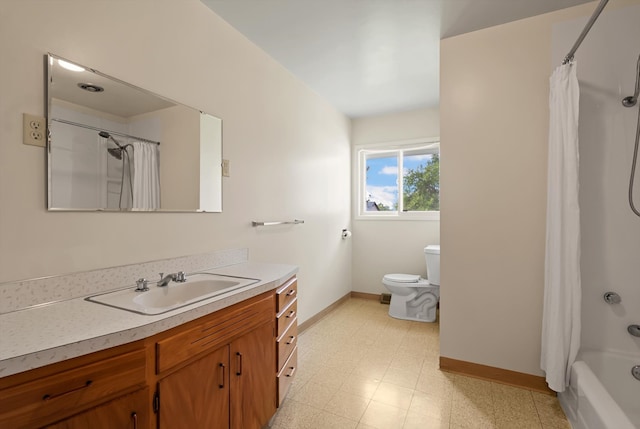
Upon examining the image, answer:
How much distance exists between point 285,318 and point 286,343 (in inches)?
6.3

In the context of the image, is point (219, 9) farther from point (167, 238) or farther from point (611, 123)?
point (611, 123)

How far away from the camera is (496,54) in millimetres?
2164

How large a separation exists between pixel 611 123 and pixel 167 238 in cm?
280

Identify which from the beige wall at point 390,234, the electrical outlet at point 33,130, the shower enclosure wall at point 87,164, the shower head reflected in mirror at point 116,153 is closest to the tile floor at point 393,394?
the beige wall at point 390,234

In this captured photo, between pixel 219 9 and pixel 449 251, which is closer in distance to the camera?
pixel 219 9

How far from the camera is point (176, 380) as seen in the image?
1.09m

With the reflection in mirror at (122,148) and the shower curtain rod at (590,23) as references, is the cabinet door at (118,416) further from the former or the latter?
the shower curtain rod at (590,23)

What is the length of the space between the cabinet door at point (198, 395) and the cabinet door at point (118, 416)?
0.20 feet

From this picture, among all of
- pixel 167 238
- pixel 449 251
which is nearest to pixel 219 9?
pixel 167 238

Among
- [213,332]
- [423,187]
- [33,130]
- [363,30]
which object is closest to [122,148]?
[33,130]

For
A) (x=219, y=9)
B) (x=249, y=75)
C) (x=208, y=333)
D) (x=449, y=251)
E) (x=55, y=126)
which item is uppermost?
(x=219, y=9)

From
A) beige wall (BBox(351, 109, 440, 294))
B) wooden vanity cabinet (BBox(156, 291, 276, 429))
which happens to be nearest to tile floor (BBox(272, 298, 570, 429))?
wooden vanity cabinet (BBox(156, 291, 276, 429))

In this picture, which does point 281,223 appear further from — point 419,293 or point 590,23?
point 590,23

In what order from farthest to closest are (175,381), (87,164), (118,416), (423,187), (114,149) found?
(423,187) → (114,149) → (87,164) → (175,381) → (118,416)
